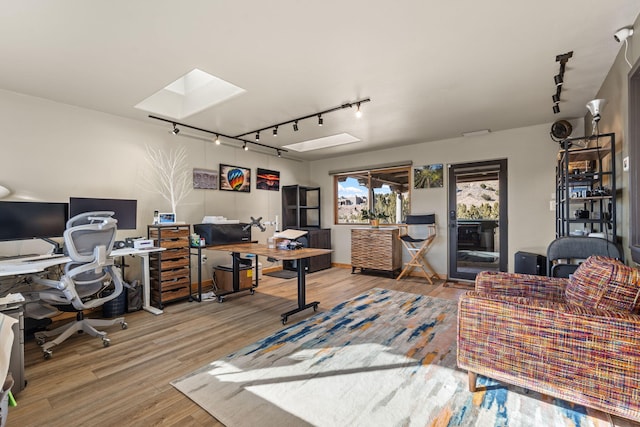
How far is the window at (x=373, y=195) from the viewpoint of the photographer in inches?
233

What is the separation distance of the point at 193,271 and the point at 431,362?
3794 mm

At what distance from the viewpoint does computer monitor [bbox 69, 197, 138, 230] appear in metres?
3.23

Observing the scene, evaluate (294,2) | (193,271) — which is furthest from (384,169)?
(294,2)

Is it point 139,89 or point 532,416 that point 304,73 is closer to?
point 139,89

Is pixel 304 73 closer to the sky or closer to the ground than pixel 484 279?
closer to the sky

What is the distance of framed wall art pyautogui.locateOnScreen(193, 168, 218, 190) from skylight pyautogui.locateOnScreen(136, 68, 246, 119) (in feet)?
3.64

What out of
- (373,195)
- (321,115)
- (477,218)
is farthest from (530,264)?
(321,115)

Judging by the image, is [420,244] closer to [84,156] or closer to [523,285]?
[523,285]

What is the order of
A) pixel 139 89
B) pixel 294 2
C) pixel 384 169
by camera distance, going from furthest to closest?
pixel 384 169 < pixel 139 89 < pixel 294 2

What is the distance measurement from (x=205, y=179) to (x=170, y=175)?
59 centimetres

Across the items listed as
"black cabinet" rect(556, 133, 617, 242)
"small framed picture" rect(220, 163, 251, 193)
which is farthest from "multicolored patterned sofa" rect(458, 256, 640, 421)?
"small framed picture" rect(220, 163, 251, 193)

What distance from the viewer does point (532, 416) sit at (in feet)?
5.53

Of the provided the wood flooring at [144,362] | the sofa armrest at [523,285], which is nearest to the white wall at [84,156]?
the wood flooring at [144,362]

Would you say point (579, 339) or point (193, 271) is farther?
point (193, 271)
